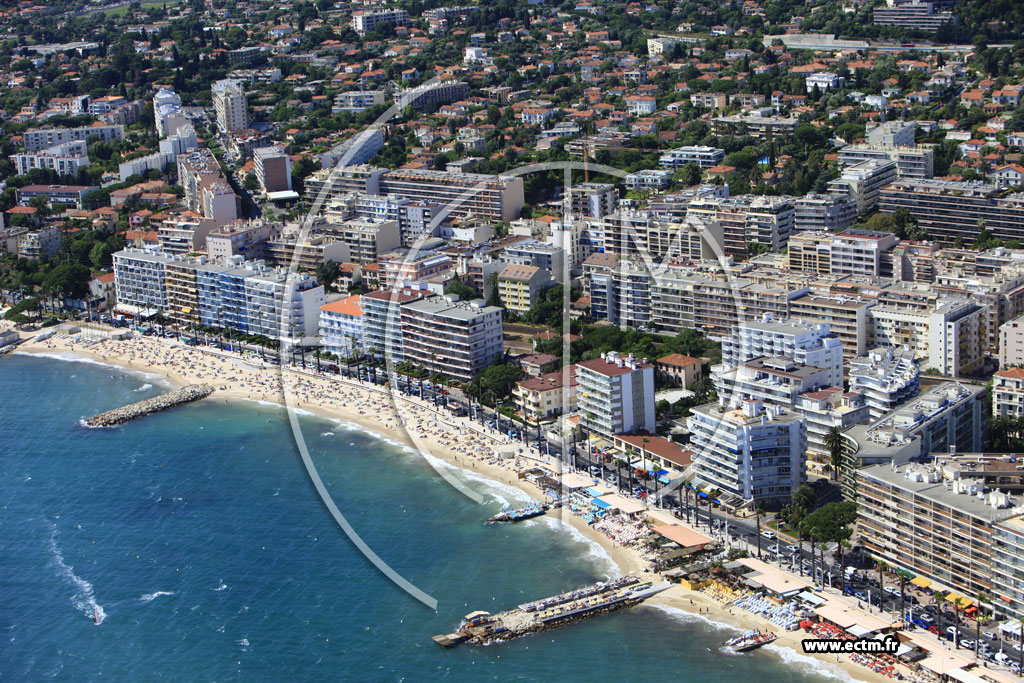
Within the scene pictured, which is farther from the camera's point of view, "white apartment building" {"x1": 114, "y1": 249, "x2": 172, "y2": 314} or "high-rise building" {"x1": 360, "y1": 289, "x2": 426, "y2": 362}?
"white apartment building" {"x1": 114, "y1": 249, "x2": 172, "y2": 314}

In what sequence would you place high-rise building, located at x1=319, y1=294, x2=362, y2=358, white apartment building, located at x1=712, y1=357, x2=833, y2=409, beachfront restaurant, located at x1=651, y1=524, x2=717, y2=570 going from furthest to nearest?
high-rise building, located at x1=319, y1=294, x2=362, y2=358
white apartment building, located at x1=712, y1=357, x2=833, y2=409
beachfront restaurant, located at x1=651, y1=524, x2=717, y2=570

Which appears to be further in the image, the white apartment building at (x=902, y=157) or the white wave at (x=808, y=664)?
the white apartment building at (x=902, y=157)

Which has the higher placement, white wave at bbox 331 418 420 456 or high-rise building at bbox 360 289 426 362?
high-rise building at bbox 360 289 426 362

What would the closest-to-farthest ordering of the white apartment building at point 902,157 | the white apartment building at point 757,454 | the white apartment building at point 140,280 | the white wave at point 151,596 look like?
the white wave at point 151,596 → the white apartment building at point 757,454 → the white apartment building at point 140,280 → the white apartment building at point 902,157

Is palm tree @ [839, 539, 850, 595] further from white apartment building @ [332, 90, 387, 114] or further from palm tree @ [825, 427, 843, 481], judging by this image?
white apartment building @ [332, 90, 387, 114]

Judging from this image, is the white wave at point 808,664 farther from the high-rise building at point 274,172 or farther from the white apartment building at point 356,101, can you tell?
the white apartment building at point 356,101

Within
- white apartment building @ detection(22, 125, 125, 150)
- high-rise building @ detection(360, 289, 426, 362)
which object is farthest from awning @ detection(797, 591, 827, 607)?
white apartment building @ detection(22, 125, 125, 150)

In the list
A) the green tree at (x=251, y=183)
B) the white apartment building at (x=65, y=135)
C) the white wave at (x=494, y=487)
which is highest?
the white apartment building at (x=65, y=135)

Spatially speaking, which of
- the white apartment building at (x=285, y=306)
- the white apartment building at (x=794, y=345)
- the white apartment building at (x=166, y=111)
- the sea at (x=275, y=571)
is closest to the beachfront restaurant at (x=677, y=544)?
the sea at (x=275, y=571)
